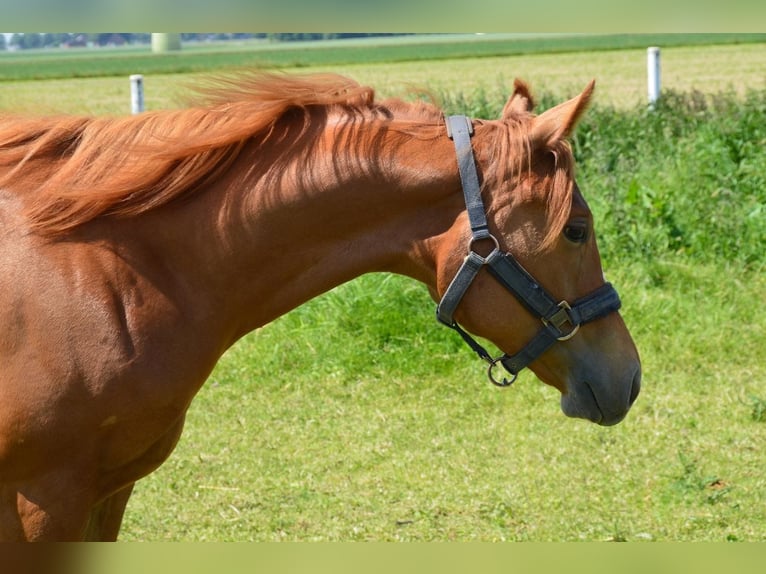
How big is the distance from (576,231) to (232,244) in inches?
37.8

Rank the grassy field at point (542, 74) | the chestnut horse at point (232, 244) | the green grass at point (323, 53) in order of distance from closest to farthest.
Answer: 1. the chestnut horse at point (232, 244)
2. the grassy field at point (542, 74)
3. the green grass at point (323, 53)

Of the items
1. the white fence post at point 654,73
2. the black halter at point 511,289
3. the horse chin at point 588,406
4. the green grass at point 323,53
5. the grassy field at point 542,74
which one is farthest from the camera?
the green grass at point 323,53

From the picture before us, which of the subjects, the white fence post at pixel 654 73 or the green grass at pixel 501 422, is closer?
the green grass at pixel 501 422

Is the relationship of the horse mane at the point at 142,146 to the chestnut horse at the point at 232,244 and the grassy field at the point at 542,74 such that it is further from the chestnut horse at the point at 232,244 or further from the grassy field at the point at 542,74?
the grassy field at the point at 542,74

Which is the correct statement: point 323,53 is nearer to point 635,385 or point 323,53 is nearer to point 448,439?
point 448,439

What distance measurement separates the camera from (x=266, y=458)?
5340 millimetres

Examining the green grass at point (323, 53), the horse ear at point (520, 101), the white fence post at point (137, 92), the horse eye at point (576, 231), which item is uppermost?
the horse ear at point (520, 101)

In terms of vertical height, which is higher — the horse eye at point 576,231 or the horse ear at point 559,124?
the horse ear at point 559,124

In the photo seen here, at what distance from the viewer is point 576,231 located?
265 cm

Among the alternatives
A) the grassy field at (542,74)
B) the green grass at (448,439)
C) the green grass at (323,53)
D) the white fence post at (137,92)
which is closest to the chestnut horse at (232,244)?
the green grass at (448,439)

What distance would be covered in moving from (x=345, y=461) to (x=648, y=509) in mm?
1641

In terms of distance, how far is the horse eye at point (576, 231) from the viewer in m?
2.64

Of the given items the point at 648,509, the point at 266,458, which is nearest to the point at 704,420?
the point at 648,509

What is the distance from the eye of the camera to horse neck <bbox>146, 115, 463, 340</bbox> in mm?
2625
